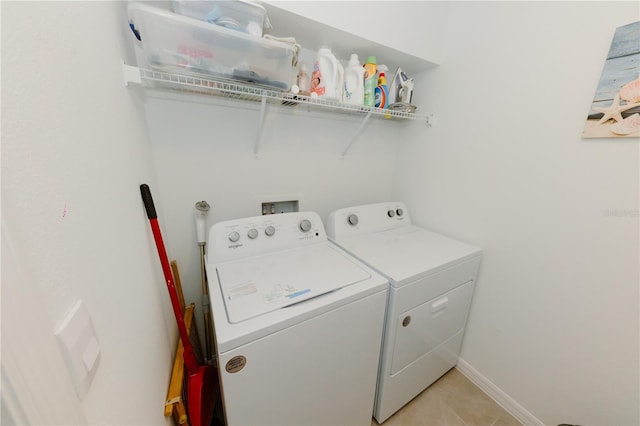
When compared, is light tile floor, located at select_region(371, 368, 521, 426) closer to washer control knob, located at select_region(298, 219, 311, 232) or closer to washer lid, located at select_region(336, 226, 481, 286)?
washer lid, located at select_region(336, 226, 481, 286)

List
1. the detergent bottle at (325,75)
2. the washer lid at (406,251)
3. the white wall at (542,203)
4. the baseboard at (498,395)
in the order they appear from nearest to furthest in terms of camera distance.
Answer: the white wall at (542,203) → the washer lid at (406,251) → the detergent bottle at (325,75) → the baseboard at (498,395)

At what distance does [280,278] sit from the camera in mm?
1068

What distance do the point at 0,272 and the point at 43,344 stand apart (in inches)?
4.8

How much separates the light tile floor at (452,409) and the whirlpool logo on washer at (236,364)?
112cm

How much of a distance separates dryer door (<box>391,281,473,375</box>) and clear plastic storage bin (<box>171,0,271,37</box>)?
1.45 metres

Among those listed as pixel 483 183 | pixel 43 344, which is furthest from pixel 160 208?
pixel 483 183

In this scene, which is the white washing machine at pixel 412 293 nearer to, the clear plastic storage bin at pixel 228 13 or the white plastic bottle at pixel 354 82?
the white plastic bottle at pixel 354 82

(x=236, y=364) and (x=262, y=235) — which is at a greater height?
→ (x=262, y=235)

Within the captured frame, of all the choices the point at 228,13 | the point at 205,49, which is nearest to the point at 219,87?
the point at 205,49

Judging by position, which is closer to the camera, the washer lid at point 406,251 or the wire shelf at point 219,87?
the wire shelf at point 219,87

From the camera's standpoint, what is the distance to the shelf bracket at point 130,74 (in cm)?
85

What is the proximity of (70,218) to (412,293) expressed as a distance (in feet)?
3.99

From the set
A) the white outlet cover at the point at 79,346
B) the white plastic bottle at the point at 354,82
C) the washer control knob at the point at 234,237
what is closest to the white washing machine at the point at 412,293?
the washer control knob at the point at 234,237

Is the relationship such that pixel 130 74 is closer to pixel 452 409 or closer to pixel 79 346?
→ pixel 79 346
